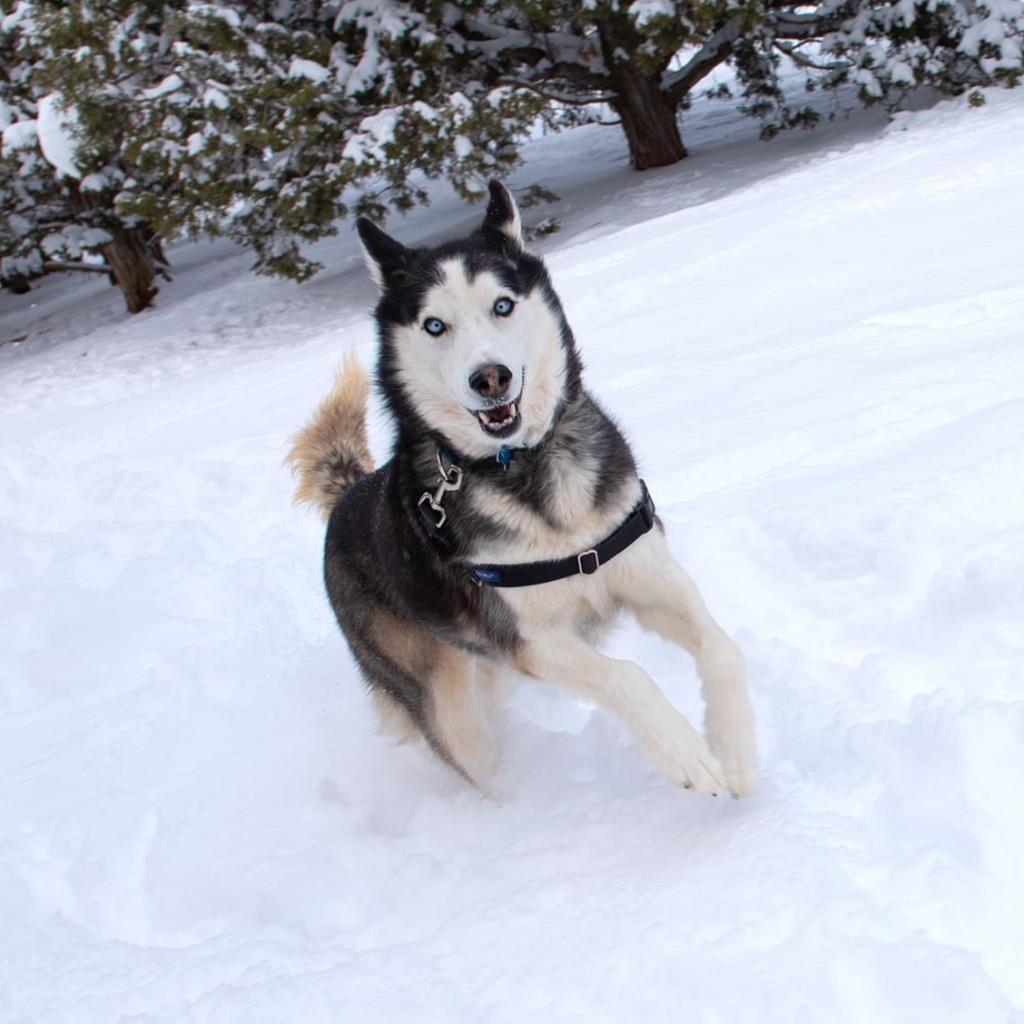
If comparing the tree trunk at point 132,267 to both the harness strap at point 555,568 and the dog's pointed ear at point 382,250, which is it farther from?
the harness strap at point 555,568

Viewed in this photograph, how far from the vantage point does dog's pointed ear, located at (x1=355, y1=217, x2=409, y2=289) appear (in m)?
3.20

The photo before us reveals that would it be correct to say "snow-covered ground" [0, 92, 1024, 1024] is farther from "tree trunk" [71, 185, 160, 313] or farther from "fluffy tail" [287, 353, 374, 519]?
"tree trunk" [71, 185, 160, 313]

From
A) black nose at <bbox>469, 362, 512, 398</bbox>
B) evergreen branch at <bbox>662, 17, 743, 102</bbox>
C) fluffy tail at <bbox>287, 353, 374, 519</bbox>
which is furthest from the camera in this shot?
evergreen branch at <bbox>662, 17, 743, 102</bbox>

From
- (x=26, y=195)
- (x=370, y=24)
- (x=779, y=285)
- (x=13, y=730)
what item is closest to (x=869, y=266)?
(x=779, y=285)

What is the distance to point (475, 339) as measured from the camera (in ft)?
9.27

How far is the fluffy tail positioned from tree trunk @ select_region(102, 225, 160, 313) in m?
12.9

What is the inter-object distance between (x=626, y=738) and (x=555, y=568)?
2.17ft

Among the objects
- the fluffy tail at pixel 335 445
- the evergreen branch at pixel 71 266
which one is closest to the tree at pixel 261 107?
the evergreen branch at pixel 71 266

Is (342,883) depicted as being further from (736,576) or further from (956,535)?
(956,535)

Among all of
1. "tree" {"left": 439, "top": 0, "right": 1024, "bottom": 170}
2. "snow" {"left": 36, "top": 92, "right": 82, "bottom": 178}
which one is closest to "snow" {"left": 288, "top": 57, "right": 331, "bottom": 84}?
"tree" {"left": 439, "top": 0, "right": 1024, "bottom": 170}

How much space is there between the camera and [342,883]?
9.77 feet

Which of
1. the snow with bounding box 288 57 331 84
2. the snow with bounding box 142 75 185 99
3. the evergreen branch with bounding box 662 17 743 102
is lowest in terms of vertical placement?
the evergreen branch with bounding box 662 17 743 102

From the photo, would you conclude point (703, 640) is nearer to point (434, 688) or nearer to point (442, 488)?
point (442, 488)

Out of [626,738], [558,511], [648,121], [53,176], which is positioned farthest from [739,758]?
[53,176]
